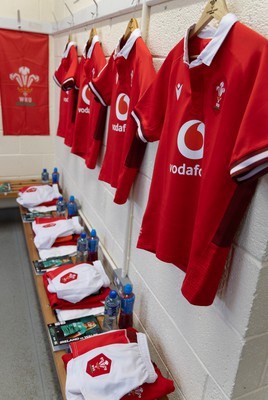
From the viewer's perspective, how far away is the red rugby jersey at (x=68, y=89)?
7.16 feet

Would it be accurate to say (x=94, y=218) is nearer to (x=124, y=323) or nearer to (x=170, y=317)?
(x=124, y=323)

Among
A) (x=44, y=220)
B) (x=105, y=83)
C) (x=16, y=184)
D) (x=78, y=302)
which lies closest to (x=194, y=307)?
(x=78, y=302)

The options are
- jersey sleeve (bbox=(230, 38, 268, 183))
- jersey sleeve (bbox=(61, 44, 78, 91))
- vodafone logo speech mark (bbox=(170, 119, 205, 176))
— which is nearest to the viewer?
jersey sleeve (bbox=(230, 38, 268, 183))

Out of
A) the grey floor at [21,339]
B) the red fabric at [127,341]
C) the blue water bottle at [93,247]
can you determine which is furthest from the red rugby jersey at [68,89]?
the red fabric at [127,341]

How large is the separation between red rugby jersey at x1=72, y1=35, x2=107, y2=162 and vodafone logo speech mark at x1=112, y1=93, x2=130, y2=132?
325 millimetres

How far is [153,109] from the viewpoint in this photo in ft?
3.63

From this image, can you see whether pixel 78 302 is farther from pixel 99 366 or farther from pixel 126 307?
pixel 99 366

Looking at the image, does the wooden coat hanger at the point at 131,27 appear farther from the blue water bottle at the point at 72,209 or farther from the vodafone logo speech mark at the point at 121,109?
the blue water bottle at the point at 72,209

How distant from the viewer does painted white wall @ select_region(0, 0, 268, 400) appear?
0.83 meters

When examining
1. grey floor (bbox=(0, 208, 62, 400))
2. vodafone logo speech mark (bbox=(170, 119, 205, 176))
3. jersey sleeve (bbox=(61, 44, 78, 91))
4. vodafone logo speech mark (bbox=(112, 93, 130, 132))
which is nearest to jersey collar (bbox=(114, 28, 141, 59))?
vodafone logo speech mark (bbox=(112, 93, 130, 132))

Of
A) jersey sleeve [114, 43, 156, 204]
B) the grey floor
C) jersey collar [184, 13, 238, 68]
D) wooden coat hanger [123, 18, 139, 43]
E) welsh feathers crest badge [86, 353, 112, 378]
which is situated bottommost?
the grey floor

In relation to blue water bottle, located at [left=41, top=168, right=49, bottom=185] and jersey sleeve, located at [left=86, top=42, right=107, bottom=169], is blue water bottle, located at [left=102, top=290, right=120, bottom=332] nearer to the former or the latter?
jersey sleeve, located at [left=86, top=42, right=107, bottom=169]

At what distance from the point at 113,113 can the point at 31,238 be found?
1.17 m

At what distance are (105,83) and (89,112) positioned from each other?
42 cm
